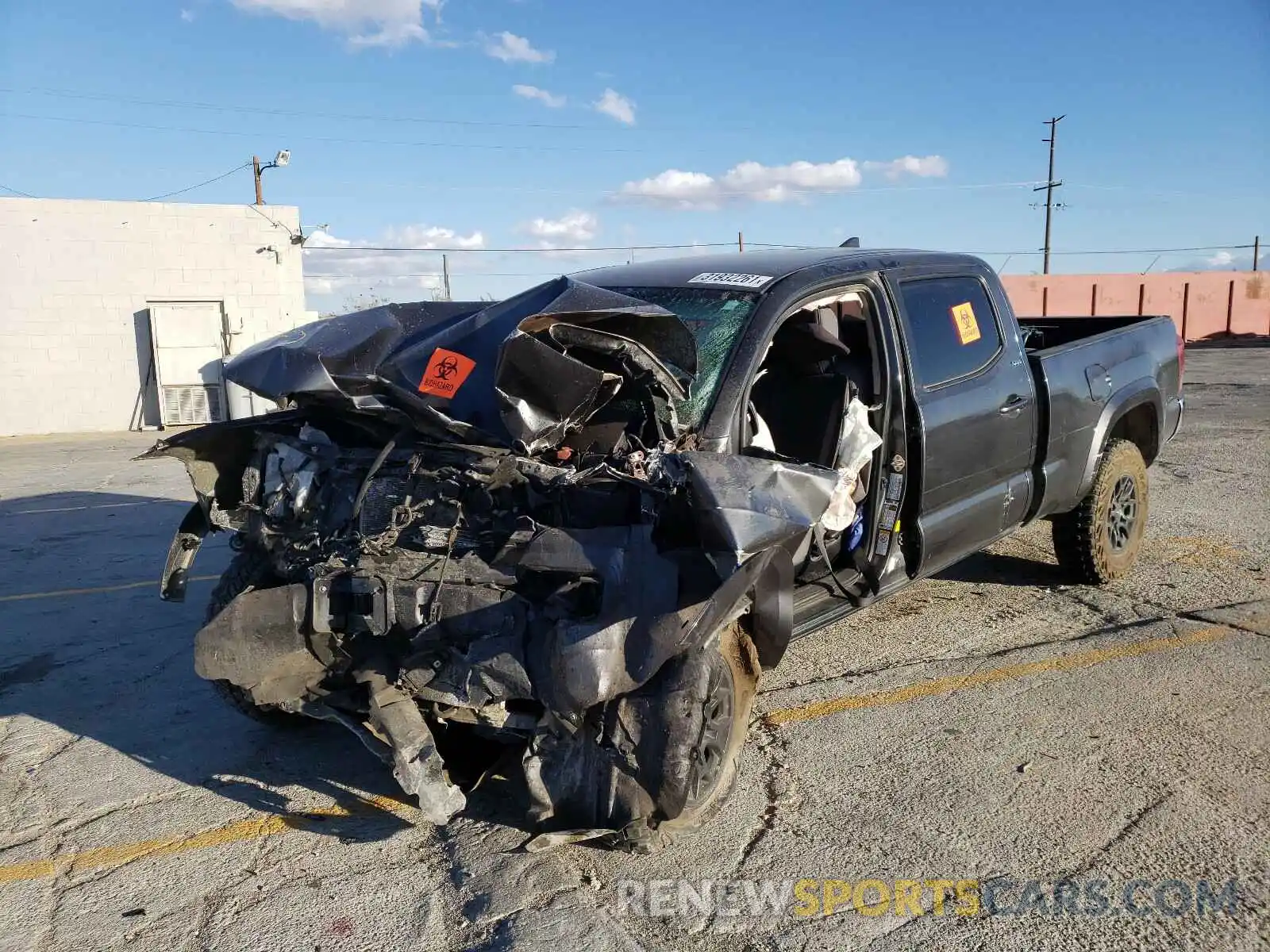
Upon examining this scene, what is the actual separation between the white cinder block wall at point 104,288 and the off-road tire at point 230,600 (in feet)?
50.4

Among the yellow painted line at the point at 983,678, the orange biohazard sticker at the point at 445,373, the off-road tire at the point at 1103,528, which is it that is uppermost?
the orange biohazard sticker at the point at 445,373

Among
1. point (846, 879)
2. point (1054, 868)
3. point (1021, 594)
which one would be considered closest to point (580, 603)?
point (846, 879)

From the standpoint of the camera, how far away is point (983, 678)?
445 centimetres

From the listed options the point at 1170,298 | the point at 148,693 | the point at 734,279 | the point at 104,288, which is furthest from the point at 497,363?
the point at 1170,298

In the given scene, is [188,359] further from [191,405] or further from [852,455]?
[852,455]

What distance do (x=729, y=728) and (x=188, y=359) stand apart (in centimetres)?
1743

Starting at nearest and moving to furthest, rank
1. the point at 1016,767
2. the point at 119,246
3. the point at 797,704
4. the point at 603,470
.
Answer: the point at 603,470, the point at 1016,767, the point at 797,704, the point at 119,246

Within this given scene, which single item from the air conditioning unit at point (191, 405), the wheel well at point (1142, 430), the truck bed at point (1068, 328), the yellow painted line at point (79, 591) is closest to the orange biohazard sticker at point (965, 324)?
the truck bed at point (1068, 328)

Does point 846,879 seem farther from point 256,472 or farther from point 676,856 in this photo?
point 256,472

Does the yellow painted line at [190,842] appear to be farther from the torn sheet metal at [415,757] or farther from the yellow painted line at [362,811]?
the torn sheet metal at [415,757]

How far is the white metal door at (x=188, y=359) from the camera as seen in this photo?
17.7m

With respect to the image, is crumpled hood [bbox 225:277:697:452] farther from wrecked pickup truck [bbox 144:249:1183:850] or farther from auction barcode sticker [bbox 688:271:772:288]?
auction barcode sticker [bbox 688:271:772:288]

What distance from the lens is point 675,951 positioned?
263 centimetres

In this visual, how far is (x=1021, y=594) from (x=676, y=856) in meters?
3.40
